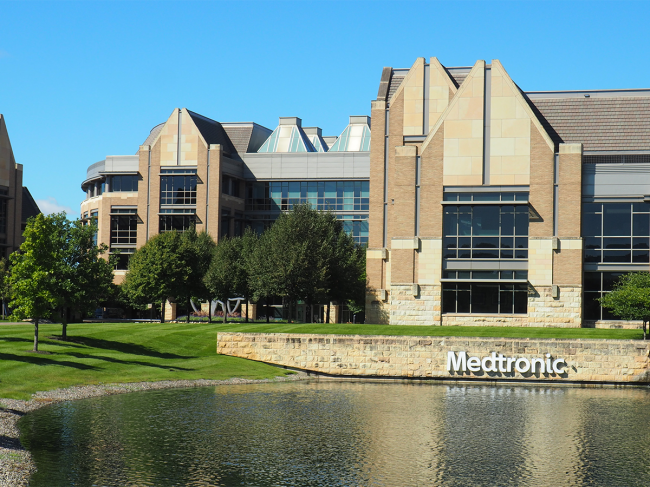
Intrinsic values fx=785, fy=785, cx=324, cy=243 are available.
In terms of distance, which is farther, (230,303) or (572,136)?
(230,303)

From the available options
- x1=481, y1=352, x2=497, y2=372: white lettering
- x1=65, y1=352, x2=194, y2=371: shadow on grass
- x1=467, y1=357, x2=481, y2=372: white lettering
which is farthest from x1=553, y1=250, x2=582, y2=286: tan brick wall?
x1=65, y1=352, x2=194, y2=371: shadow on grass

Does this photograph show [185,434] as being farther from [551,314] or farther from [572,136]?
[572,136]

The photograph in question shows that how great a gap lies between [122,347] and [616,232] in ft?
111

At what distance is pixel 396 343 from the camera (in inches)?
1695

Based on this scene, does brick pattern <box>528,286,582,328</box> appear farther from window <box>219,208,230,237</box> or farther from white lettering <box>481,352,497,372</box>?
window <box>219,208,230,237</box>

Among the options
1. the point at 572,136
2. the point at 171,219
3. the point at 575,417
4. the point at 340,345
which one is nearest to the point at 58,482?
the point at 575,417

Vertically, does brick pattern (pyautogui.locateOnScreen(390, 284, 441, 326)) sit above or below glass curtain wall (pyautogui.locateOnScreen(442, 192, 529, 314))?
below

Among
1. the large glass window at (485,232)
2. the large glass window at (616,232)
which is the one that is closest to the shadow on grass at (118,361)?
the large glass window at (485,232)

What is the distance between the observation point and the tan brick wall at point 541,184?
5400 centimetres

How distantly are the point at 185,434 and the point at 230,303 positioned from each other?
6604cm

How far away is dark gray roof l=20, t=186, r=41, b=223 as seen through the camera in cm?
10762

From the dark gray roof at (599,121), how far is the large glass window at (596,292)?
32.9ft

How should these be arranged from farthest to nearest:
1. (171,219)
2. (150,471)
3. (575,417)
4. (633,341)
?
(171,219) → (633,341) → (575,417) → (150,471)

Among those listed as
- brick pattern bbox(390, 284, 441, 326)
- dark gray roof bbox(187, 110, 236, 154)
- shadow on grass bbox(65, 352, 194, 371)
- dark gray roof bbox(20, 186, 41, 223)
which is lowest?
shadow on grass bbox(65, 352, 194, 371)
